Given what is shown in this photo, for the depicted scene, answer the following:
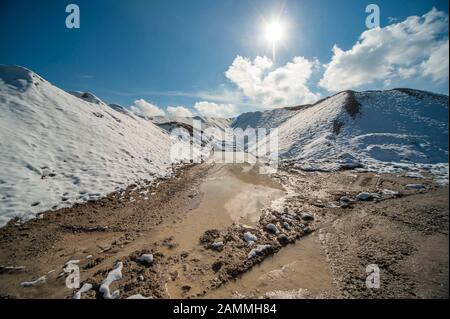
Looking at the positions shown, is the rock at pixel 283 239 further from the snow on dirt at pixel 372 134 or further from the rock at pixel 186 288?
the snow on dirt at pixel 372 134

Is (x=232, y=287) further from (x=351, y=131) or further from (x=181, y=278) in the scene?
(x=351, y=131)

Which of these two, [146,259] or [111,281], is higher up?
[146,259]

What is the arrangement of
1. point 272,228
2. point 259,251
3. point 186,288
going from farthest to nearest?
point 272,228
point 259,251
point 186,288

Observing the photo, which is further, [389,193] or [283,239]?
[389,193]

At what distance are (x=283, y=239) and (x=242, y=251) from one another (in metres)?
1.82

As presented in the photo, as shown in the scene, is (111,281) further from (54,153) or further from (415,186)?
(415,186)

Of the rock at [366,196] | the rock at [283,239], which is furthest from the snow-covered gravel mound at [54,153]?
the rock at [366,196]

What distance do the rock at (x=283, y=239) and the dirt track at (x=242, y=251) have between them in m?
0.04

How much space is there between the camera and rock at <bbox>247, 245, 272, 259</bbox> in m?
6.77

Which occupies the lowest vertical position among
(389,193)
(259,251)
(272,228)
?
(259,251)

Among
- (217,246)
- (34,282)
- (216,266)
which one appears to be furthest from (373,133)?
(34,282)

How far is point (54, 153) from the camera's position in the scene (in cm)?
1370

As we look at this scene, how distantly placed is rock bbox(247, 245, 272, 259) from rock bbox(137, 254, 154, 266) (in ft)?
10.8
